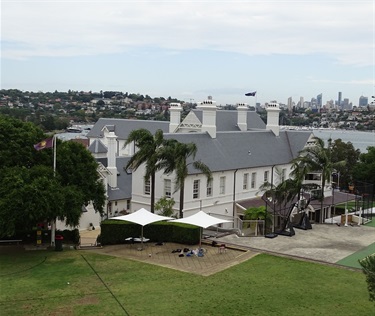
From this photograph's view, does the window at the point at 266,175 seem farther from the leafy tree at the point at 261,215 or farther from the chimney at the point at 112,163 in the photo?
the chimney at the point at 112,163

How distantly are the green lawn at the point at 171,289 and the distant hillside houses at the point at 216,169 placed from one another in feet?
41.8

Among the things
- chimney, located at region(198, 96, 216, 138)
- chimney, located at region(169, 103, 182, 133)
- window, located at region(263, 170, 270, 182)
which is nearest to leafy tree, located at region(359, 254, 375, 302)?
chimney, located at region(198, 96, 216, 138)

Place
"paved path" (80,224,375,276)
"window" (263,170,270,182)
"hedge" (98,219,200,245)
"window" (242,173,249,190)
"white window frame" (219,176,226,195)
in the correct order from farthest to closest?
"window" (263,170,270,182) → "window" (242,173,249,190) → "white window frame" (219,176,226,195) → "hedge" (98,219,200,245) → "paved path" (80,224,375,276)

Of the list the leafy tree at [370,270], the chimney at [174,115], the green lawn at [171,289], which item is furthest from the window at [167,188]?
the leafy tree at [370,270]

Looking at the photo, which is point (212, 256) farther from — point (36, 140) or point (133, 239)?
point (36, 140)

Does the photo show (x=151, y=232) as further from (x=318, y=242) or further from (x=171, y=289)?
(x=318, y=242)

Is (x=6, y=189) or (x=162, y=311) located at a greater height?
(x=6, y=189)

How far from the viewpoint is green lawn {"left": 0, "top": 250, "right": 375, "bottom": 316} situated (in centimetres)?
1777

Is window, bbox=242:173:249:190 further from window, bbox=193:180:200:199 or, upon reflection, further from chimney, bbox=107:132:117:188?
chimney, bbox=107:132:117:188

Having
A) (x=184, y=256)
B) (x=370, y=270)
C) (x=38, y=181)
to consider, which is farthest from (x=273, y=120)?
(x=370, y=270)

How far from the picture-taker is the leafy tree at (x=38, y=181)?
24.3 meters

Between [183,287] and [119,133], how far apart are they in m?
50.0

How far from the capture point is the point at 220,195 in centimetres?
3894

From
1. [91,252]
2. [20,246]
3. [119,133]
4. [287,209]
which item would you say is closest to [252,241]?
[287,209]
